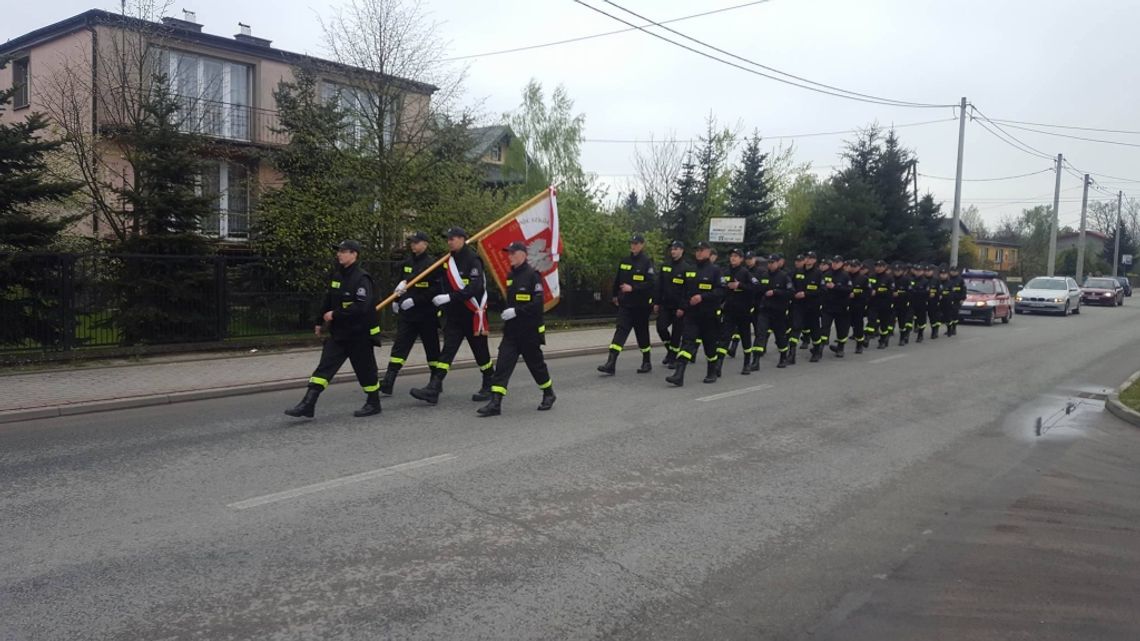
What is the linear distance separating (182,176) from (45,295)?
Answer: 3068 millimetres

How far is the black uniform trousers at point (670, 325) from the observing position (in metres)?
12.7

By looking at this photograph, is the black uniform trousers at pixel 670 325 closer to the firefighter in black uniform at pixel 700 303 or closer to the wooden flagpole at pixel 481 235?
the firefighter in black uniform at pixel 700 303

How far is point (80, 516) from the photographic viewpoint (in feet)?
18.0

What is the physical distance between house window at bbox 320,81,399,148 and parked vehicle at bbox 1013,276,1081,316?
81.8ft

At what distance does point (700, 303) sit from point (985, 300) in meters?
17.7

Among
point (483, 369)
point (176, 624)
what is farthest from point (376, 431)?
point (176, 624)

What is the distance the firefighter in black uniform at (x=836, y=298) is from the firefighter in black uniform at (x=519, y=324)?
7645mm

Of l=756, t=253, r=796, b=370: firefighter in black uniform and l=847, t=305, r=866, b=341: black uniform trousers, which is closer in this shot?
l=756, t=253, r=796, b=370: firefighter in black uniform

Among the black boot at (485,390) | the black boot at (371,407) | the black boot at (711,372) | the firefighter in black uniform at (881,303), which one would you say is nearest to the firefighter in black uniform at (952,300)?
the firefighter in black uniform at (881,303)

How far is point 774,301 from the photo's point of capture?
521 inches

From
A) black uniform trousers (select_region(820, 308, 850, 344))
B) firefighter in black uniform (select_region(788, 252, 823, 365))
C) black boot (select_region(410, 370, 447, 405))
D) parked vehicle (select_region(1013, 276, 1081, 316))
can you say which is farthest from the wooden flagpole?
parked vehicle (select_region(1013, 276, 1081, 316))

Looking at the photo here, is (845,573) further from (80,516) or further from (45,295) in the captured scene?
(45,295)

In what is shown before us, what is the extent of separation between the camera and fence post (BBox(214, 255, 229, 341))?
14008 millimetres

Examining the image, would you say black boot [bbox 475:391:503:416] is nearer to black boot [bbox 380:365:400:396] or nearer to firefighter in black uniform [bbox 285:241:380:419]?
firefighter in black uniform [bbox 285:241:380:419]
